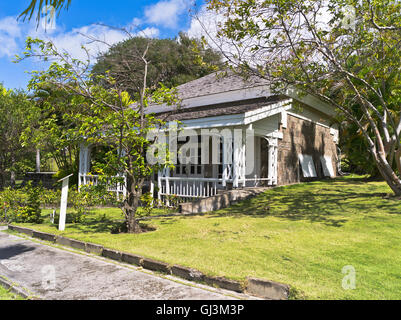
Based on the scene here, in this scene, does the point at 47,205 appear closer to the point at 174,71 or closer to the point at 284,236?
the point at 284,236

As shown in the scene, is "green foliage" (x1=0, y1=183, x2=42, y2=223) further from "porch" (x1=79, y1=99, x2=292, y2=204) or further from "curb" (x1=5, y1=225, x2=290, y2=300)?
"curb" (x1=5, y1=225, x2=290, y2=300)

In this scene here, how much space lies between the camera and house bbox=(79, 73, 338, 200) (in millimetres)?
12016

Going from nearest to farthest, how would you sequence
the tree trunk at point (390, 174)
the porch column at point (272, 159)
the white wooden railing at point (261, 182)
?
the tree trunk at point (390, 174)
the white wooden railing at point (261, 182)
the porch column at point (272, 159)

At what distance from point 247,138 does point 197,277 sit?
32.7ft

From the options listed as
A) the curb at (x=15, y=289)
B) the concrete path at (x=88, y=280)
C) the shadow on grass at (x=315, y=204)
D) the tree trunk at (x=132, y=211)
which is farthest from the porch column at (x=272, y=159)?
the curb at (x=15, y=289)

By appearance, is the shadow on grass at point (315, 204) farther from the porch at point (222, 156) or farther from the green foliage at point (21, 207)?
the green foliage at point (21, 207)

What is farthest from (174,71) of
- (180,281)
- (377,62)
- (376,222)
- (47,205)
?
(180,281)

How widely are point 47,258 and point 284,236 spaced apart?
16.1ft

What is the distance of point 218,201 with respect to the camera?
11.4 metres

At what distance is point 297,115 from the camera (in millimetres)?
16594

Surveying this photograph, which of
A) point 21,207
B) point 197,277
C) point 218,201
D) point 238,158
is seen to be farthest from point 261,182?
point 197,277

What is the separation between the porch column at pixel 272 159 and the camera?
14.4 metres

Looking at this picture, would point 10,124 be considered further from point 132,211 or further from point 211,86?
point 132,211

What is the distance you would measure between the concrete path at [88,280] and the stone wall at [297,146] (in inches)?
439
